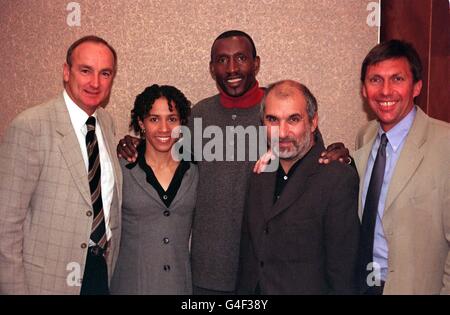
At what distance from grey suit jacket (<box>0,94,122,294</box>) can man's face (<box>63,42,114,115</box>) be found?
15 centimetres

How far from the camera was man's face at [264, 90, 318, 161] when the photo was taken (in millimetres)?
2387

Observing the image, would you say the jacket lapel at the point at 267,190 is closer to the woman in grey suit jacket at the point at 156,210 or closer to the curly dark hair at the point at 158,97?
the woman in grey suit jacket at the point at 156,210

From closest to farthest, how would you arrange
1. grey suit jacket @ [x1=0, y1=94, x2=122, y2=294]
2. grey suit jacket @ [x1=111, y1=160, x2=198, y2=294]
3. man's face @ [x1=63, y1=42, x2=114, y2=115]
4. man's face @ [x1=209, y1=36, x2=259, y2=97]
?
grey suit jacket @ [x1=0, y1=94, x2=122, y2=294] → man's face @ [x1=63, y1=42, x2=114, y2=115] → grey suit jacket @ [x1=111, y1=160, x2=198, y2=294] → man's face @ [x1=209, y1=36, x2=259, y2=97]

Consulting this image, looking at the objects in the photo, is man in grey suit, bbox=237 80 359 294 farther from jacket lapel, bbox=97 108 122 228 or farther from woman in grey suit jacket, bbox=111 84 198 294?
jacket lapel, bbox=97 108 122 228

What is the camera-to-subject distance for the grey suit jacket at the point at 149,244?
2.70 meters

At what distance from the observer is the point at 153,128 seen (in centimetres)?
279

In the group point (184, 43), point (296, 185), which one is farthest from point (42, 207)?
point (184, 43)

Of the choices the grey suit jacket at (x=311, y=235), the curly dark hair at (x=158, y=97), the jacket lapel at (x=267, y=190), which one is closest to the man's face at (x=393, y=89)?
the grey suit jacket at (x=311, y=235)

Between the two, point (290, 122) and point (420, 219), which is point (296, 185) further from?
point (420, 219)

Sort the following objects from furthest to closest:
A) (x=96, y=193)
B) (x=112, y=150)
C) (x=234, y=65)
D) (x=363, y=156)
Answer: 1. (x=234, y=65)
2. (x=112, y=150)
3. (x=363, y=156)
4. (x=96, y=193)

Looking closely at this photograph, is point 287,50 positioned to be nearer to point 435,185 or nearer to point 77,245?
point 435,185

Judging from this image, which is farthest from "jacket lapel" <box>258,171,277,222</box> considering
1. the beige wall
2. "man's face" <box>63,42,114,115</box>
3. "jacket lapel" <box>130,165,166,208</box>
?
the beige wall

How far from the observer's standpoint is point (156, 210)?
8.89ft

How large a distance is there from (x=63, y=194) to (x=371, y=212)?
4.51 ft
